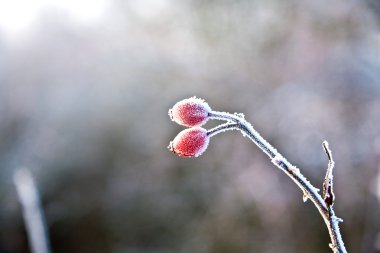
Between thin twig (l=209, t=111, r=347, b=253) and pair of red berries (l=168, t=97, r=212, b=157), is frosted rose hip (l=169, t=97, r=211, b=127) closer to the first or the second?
pair of red berries (l=168, t=97, r=212, b=157)

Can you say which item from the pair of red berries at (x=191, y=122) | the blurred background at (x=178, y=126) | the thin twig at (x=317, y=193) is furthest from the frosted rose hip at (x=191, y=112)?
the blurred background at (x=178, y=126)

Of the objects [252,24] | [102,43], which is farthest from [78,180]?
[252,24]

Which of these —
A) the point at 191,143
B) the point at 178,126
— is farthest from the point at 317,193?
the point at 178,126

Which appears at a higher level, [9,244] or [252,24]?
[252,24]

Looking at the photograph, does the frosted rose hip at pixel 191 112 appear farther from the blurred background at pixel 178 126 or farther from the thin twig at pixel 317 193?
the blurred background at pixel 178 126

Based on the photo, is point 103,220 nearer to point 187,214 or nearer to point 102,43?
point 187,214

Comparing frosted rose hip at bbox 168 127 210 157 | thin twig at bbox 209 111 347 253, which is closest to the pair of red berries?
frosted rose hip at bbox 168 127 210 157
